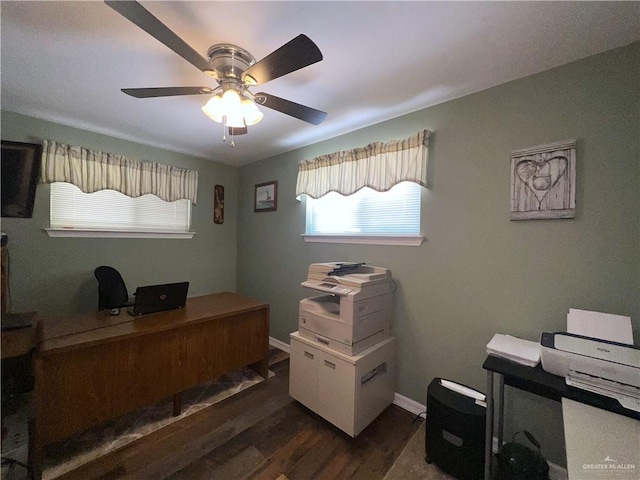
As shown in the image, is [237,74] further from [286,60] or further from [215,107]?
[286,60]

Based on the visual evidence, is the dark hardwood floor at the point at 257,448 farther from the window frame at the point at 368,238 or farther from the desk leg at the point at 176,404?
the window frame at the point at 368,238

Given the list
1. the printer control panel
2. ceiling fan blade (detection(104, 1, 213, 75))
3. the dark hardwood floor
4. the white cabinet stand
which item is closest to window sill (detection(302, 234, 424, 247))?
the printer control panel

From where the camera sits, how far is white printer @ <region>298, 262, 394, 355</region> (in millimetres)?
1762

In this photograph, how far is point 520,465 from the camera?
1.26 metres

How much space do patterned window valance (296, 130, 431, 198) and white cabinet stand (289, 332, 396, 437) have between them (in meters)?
1.34

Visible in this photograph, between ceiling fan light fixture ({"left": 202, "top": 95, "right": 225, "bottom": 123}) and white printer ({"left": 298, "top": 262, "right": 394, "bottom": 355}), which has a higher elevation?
ceiling fan light fixture ({"left": 202, "top": 95, "right": 225, "bottom": 123})

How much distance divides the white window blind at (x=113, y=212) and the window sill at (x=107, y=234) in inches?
1.5

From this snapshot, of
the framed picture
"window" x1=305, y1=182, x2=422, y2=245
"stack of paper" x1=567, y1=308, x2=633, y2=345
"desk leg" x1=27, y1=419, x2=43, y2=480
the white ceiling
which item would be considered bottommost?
"desk leg" x1=27, y1=419, x2=43, y2=480

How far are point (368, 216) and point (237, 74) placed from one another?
152 centimetres

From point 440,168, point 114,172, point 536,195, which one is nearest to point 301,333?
point 440,168

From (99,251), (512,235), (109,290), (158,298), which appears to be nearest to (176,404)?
(158,298)

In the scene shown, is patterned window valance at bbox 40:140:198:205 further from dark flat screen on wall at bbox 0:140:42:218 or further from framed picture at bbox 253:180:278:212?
framed picture at bbox 253:180:278:212

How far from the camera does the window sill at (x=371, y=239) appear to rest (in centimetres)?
201

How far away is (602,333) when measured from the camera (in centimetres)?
127
